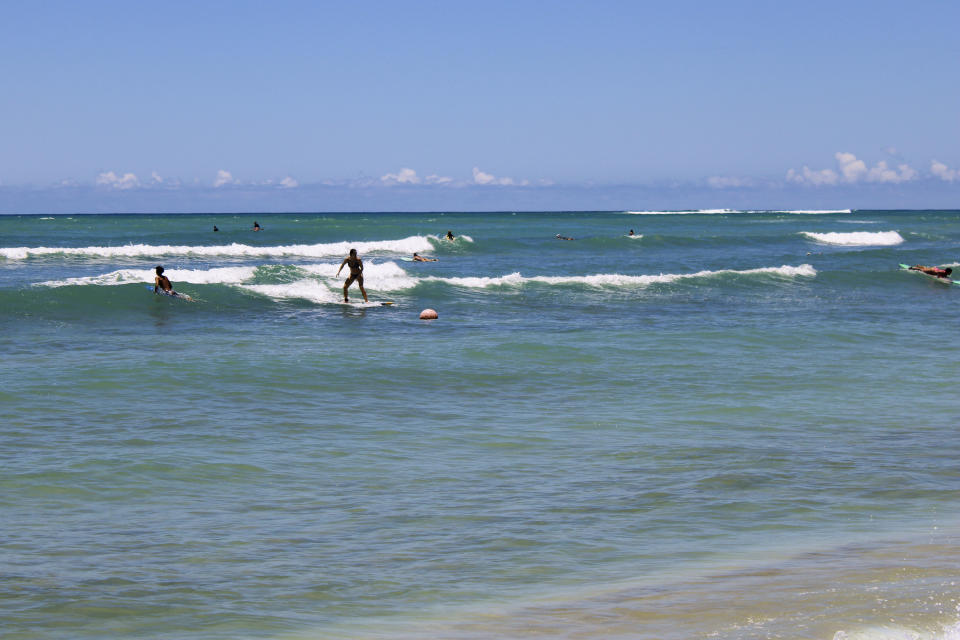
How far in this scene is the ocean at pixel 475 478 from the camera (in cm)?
614

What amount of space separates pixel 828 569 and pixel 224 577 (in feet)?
13.9

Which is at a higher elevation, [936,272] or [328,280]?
[936,272]

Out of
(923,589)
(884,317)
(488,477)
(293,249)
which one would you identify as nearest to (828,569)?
(923,589)

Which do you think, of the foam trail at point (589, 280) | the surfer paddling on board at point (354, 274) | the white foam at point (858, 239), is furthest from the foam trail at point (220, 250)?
the white foam at point (858, 239)

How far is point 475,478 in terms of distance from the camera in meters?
9.24

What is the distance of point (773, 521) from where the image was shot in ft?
26.3

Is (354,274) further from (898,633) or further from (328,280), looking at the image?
(898,633)

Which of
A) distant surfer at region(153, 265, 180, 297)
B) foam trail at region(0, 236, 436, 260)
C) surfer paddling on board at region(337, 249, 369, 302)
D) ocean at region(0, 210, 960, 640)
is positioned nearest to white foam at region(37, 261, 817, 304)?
surfer paddling on board at region(337, 249, 369, 302)

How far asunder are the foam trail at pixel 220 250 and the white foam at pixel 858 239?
29.0 m

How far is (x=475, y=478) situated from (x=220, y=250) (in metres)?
45.1

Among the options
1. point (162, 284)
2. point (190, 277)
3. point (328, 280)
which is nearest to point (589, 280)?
point (328, 280)

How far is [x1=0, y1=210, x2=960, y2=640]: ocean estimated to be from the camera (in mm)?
6145

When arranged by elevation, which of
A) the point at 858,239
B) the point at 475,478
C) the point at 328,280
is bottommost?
the point at 475,478

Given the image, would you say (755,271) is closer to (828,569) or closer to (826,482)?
(826,482)
